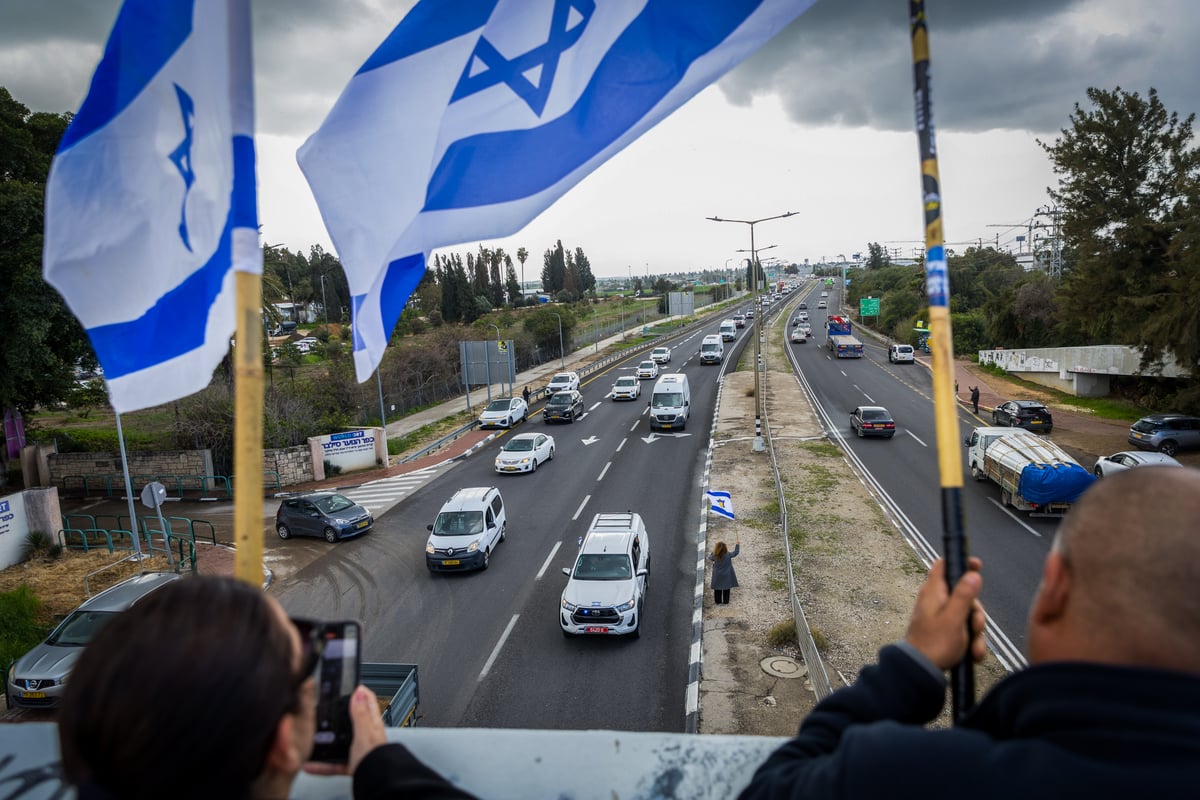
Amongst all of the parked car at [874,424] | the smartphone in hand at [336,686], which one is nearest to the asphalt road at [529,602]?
the parked car at [874,424]

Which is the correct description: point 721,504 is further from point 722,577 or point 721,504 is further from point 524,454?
point 524,454

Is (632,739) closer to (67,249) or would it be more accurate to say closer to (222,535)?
(67,249)

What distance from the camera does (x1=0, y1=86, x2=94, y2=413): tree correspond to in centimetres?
2108

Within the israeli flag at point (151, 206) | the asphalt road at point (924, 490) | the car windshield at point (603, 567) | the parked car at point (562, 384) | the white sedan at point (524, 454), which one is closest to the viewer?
the israeli flag at point (151, 206)

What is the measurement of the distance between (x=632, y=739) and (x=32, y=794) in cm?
196

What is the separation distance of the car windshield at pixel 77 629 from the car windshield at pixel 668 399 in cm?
2357

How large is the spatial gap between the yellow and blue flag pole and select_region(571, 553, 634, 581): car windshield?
1195cm

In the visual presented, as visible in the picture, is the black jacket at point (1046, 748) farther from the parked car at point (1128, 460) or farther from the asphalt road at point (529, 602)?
the parked car at point (1128, 460)

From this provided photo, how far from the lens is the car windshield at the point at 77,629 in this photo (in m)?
12.2

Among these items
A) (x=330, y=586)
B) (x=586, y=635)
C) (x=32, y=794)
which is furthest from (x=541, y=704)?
(x=32, y=794)

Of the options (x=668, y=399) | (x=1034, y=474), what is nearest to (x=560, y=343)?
(x=668, y=399)

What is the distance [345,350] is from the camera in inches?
1868

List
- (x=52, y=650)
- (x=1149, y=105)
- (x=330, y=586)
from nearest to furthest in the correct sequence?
1. (x=52, y=650)
2. (x=330, y=586)
3. (x=1149, y=105)

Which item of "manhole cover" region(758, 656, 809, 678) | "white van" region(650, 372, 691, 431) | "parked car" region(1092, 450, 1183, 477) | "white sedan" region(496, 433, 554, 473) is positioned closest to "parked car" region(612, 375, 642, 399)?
"white van" region(650, 372, 691, 431)
